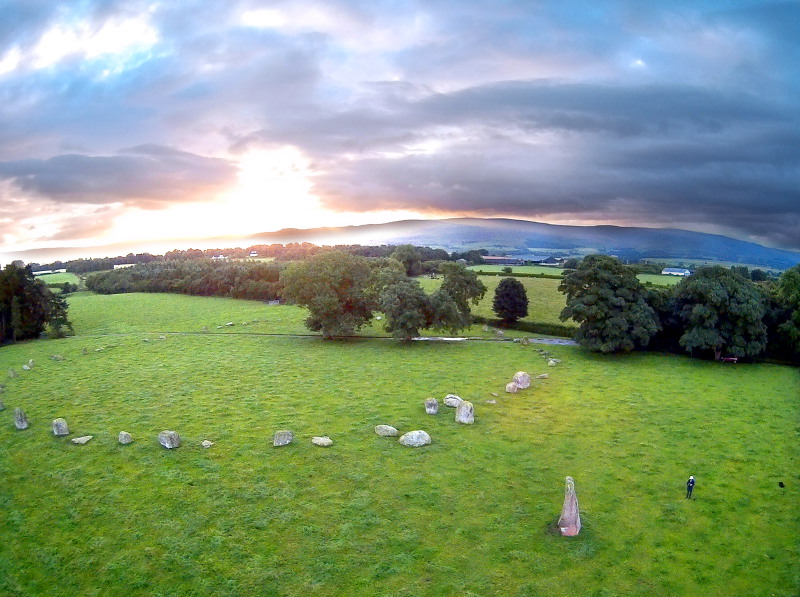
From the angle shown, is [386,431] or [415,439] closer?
[415,439]

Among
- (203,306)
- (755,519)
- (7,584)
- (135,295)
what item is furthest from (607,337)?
(135,295)

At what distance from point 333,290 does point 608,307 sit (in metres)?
→ 35.1

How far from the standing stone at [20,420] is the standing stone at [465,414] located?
3189 centimetres

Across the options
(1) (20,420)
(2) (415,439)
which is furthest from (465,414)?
(1) (20,420)

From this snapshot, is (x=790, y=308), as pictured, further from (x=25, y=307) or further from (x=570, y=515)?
(x=25, y=307)

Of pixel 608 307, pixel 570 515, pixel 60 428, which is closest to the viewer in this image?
pixel 570 515

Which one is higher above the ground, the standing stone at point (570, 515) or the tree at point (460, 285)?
the tree at point (460, 285)

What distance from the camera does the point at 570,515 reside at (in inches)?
893

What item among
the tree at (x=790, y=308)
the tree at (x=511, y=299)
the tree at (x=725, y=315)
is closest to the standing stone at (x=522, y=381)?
the tree at (x=725, y=315)

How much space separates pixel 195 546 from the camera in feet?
73.5

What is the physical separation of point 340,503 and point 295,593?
244 inches

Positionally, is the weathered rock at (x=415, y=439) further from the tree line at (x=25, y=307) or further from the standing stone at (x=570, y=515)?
the tree line at (x=25, y=307)

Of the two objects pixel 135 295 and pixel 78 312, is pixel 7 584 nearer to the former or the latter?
pixel 78 312

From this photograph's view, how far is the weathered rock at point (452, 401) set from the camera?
39.7m
